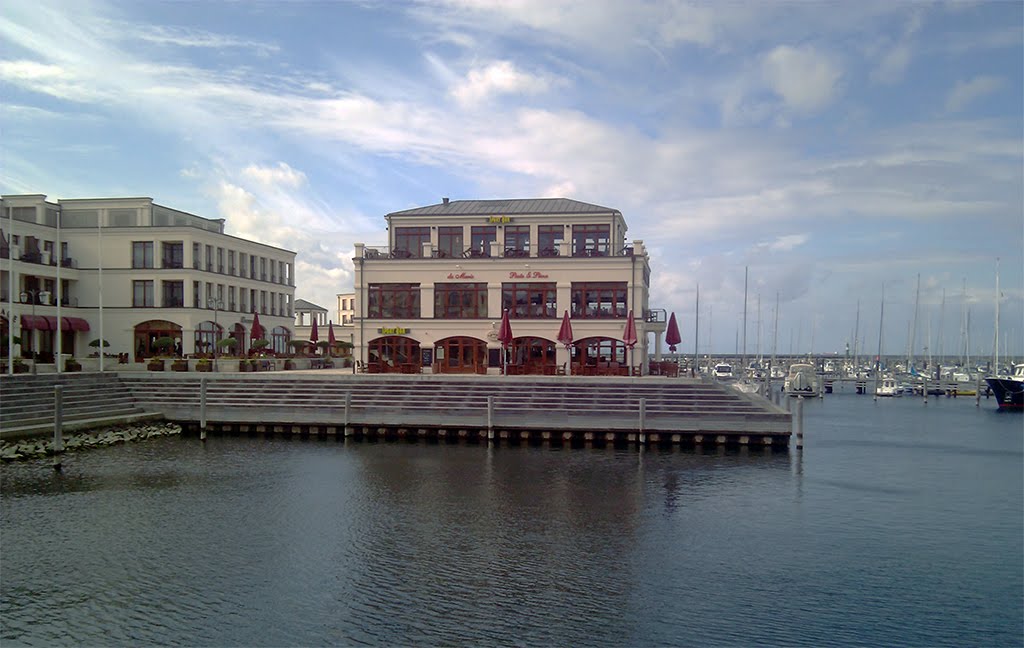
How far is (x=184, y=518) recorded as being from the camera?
22.1 m

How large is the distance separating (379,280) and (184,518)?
1191 inches

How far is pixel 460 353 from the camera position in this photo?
49844mm

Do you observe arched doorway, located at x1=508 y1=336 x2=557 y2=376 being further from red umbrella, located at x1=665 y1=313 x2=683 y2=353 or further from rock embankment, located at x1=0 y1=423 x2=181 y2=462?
rock embankment, located at x1=0 y1=423 x2=181 y2=462

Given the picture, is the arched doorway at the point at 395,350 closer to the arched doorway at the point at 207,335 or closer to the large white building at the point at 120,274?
the large white building at the point at 120,274

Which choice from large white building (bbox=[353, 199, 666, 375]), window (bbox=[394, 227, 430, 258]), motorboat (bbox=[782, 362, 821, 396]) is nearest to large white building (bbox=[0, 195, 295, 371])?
large white building (bbox=[353, 199, 666, 375])

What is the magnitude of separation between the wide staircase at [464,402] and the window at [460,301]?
7639 millimetres

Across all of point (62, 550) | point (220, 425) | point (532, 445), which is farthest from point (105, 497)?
point (532, 445)

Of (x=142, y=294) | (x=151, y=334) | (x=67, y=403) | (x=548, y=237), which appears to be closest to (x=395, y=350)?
(x=548, y=237)

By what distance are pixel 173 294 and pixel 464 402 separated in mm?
31074

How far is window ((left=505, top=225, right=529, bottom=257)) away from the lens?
170 ft

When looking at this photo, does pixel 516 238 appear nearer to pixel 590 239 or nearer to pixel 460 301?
pixel 590 239

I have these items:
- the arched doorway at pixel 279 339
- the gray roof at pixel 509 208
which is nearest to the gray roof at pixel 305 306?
the arched doorway at pixel 279 339

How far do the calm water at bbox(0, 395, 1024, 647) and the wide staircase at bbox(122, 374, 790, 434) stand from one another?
3.75m

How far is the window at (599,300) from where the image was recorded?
48.8 metres
